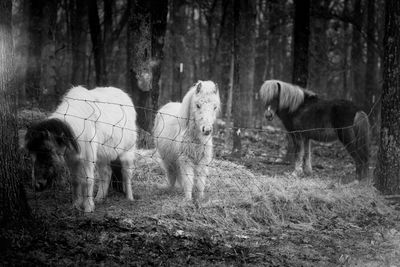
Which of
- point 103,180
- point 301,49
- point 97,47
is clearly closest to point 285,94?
point 301,49

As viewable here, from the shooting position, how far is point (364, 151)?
30.7 ft

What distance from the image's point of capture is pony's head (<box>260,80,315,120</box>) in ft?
34.2

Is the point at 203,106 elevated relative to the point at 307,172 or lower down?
elevated

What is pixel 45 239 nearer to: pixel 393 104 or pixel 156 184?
pixel 156 184

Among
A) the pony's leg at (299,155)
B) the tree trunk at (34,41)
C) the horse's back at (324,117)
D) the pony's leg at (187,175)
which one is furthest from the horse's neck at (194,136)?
the tree trunk at (34,41)

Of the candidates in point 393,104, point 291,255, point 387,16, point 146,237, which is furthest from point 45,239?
point 387,16

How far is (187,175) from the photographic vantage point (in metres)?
6.53

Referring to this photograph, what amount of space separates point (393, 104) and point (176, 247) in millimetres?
4828

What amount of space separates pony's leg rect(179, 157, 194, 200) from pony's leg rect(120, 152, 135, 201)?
83cm

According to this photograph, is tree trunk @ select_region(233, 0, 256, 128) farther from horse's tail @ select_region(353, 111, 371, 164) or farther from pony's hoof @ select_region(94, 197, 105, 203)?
pony's hoof @ select_region(94, 197, 105, 203)

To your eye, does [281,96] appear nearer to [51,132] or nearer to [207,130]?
[207,130]

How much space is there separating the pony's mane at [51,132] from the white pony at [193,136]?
130 cm

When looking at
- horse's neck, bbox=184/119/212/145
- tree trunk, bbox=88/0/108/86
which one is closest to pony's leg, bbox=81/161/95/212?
horse's neck, bbox=184/119/212/145

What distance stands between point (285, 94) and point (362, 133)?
203 centimetres
